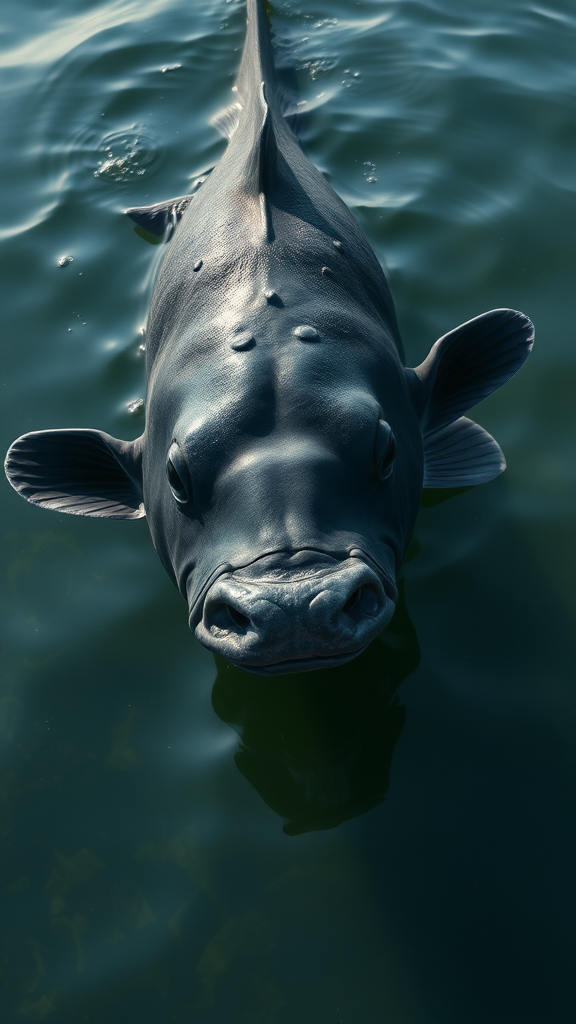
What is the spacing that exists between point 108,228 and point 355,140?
2185 millimetres

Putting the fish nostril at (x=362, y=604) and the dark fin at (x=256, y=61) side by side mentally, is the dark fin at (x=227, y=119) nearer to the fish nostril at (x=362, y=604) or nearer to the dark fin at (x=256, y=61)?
the dark fin at (x=256, y=61)

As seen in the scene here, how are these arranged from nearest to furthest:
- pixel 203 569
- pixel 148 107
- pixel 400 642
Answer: pixel 203 569 < pixel 400 642 < pixel 148 107

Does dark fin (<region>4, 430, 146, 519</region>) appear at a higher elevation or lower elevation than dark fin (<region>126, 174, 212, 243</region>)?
lower

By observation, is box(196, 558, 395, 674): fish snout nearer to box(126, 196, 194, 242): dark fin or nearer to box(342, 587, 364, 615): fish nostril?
box(342, 587, 364, 615): fish nostril

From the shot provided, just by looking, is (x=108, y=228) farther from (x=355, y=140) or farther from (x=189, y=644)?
(x=189, y=644)

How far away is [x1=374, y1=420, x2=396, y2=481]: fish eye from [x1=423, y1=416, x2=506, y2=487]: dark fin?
1088mm

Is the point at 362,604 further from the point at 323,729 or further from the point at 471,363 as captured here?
the point at 471,363

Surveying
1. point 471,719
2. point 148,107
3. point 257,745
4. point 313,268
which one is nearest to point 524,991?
A: point 471,719

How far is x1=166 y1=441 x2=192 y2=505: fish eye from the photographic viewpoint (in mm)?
3551

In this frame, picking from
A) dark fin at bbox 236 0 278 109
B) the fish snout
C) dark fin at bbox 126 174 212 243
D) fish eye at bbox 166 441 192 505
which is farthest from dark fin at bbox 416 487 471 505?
dark fin at bbox 236 0 278 109

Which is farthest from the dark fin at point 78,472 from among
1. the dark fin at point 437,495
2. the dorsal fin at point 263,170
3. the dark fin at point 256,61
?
the dark fin at point 256,61

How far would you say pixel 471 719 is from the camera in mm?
3844

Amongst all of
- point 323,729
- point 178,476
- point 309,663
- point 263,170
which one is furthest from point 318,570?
point 263,170

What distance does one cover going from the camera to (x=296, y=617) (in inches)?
110
